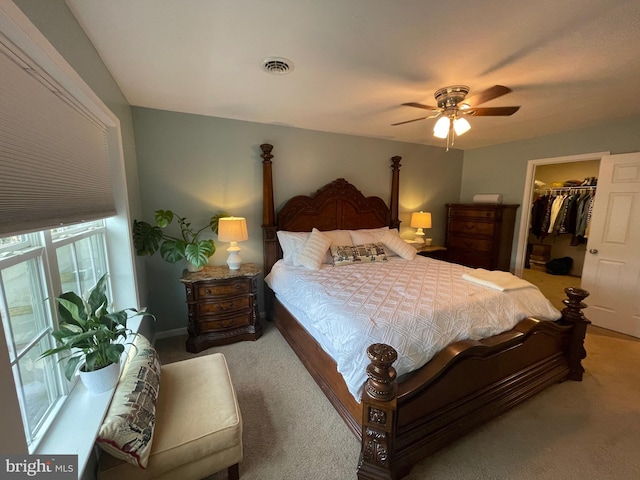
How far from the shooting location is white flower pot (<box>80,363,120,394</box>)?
45.6 inches

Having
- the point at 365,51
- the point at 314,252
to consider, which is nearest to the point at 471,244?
the point at 314,252

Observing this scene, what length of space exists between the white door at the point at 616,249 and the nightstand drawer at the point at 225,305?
13.0ft

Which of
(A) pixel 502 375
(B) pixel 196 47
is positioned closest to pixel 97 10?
(B) pixel 196 47

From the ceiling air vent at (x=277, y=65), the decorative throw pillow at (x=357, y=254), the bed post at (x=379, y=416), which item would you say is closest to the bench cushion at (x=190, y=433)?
the bed post at (x=379, y=416)

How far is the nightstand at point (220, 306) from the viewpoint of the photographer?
2.47 meters

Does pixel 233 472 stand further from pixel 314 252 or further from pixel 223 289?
pixel 314 252

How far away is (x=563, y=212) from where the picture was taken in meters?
4.50

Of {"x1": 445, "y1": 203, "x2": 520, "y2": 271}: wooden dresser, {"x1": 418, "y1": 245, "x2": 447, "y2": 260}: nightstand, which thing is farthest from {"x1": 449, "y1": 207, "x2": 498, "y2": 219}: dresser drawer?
{"x1": 418, "y1": 245, "x2": 447, "y2": 260}: nightstand

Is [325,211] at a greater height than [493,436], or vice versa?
[325,211]

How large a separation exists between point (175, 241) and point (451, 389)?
251 centimetres

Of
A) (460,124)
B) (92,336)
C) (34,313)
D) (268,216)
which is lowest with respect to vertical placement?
(92,336)

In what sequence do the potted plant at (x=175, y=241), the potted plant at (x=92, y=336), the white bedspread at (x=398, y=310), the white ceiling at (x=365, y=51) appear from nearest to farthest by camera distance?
1. the potted plant at (x=92, y=336)
2. the white ceiling at (x=365, y=51)
3. the white bedspread at (x=398, y=310)
4. the potted plant at (x=175, y=241)

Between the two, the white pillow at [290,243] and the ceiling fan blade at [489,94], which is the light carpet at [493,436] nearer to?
the white pillow at [290,243]

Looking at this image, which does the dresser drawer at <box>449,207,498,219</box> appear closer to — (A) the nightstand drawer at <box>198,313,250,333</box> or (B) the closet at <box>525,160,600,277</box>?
(B) the closet at <box>525,160,600,277</box>
